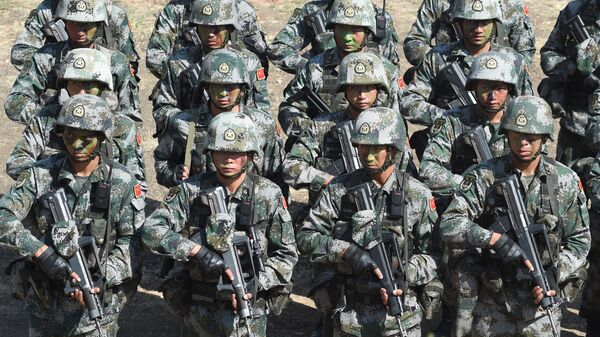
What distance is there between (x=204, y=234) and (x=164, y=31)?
5.63m

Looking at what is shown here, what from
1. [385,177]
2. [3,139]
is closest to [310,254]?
[385,177]

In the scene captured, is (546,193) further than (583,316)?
No

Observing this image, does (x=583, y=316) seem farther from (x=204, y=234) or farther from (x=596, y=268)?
(x=204, y=234)

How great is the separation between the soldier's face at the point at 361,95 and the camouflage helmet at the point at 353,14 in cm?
141

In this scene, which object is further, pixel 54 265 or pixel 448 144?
pixel 448 144

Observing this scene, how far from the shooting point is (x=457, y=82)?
13180mm

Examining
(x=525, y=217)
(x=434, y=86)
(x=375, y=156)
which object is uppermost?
(x=375, y=156)

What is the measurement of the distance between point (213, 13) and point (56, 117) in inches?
79.1

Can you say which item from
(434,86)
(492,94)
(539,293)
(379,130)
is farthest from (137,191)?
(434,86)

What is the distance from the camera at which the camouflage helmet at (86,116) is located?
1083 centimetres

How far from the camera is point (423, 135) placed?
13891 millimetres

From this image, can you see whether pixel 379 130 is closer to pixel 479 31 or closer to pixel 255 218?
pixel 255 218

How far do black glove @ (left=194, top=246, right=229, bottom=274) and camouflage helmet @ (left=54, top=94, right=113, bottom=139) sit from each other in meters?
1.27

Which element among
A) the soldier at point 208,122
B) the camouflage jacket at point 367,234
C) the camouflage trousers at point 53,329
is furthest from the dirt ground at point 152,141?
the camouflage jacket at point 367,234
